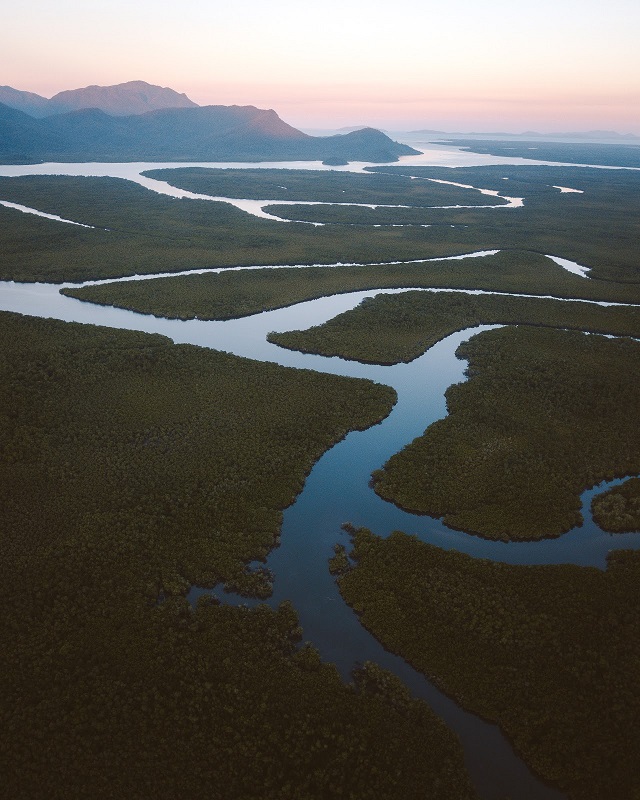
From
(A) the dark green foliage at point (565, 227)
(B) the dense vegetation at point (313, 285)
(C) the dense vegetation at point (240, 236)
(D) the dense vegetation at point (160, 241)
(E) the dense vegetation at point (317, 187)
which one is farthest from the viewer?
(E) the dense vegetation at point (317, 187)

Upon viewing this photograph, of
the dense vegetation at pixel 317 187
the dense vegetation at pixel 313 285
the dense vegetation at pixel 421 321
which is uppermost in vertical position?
the dense vegetation at pixel 317 187

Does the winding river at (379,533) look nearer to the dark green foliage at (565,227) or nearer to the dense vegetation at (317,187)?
the dark green foliage at (565,227)

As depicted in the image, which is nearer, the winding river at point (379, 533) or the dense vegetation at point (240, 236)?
the winding river at point (379, 533)

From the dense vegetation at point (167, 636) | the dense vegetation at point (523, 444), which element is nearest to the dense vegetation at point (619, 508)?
the dense vegetation at point (523, 444)

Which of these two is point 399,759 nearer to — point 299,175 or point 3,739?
point 3,739

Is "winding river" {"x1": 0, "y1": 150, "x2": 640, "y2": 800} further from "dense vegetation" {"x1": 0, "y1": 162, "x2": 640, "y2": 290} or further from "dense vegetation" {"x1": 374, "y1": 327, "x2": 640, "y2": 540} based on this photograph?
"dense vegetation" {"x1": 0, "y1": 162, "x2": 640, "y2": 290}

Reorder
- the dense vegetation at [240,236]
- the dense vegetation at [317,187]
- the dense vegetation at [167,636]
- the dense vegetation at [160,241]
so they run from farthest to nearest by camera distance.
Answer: the dense vegetation at [317,187]
the dense vegetation at [240,236]
the dense vegetation at [160,241]
the dense vegetation at [167,636]
